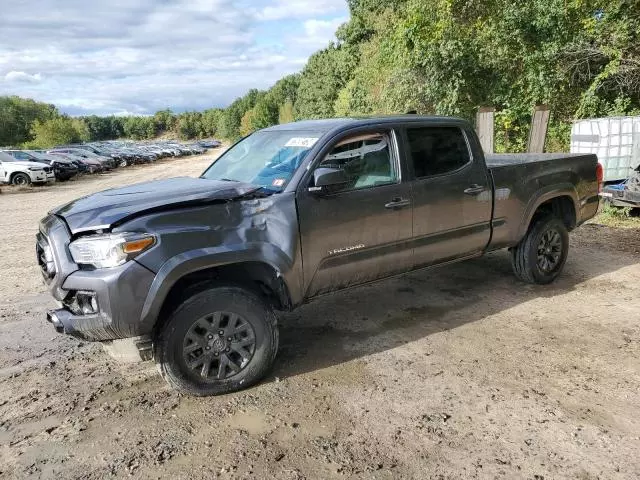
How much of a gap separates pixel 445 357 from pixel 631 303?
232 centimetres

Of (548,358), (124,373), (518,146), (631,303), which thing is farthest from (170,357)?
(518,146)

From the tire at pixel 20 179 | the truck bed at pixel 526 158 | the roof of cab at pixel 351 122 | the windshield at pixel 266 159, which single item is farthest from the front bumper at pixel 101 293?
the tire at pixel 20 179

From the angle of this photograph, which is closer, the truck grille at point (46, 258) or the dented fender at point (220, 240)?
the dented fender at point (220, 240)

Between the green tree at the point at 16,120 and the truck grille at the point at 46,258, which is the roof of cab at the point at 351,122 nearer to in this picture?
the truck grille at the point at 46,258

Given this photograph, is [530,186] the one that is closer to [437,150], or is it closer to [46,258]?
[437,150]

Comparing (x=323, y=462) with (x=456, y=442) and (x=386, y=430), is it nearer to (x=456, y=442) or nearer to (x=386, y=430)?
(x=386, y=430)

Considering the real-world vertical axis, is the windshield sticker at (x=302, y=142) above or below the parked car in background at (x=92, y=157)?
above

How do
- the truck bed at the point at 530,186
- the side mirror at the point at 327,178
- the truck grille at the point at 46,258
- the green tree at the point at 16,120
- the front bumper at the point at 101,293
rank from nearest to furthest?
the front bumper at the point at 101,293, the truck grille at the point at 46,258, the side mirror at the point at 327,178, the truck bed at the point at 530,186, the green tree at the point at 16,120

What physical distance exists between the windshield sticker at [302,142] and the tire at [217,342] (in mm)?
1275

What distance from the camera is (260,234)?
3.49m

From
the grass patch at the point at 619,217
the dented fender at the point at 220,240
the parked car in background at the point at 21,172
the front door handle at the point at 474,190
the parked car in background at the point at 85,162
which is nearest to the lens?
the dented fender at the point at 220,240

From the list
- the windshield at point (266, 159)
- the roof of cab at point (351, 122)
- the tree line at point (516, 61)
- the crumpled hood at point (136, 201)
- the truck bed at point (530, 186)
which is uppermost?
the tree line at point (516, 61)

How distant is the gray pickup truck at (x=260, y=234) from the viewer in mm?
3113

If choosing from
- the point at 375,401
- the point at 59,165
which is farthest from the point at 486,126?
the point at 59,165
